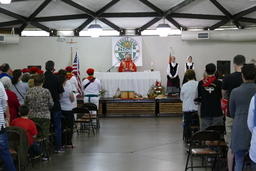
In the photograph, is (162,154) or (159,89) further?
(159,89)

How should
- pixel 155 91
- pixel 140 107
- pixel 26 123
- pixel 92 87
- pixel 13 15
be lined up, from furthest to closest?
pixel 13 15, pixel 155 91, pixel 140 107, pixel 92 87, pixel 26 123

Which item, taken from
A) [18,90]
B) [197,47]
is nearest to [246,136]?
[18,90]

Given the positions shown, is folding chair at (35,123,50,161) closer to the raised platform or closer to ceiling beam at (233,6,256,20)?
the raised platform

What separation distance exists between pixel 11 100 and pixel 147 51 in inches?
447

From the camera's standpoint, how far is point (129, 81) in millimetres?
14523

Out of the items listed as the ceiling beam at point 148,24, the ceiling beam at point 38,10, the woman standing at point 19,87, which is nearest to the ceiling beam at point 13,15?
the ceiling beam at point 38,10

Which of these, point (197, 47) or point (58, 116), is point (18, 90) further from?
point (197, 47)

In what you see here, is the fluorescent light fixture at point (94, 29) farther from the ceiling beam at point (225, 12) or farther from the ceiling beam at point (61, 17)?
the ceiling beam at point (225, 12)

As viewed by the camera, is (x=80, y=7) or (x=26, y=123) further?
(x=80, y=7)

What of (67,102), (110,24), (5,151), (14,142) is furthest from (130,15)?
(5,151)

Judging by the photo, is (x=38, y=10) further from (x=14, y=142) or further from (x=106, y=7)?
(x=14, y=142)

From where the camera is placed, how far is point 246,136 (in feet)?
13.7

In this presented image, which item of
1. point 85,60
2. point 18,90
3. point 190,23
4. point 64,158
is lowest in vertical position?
point 64,158

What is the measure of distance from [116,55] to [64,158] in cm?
1005
